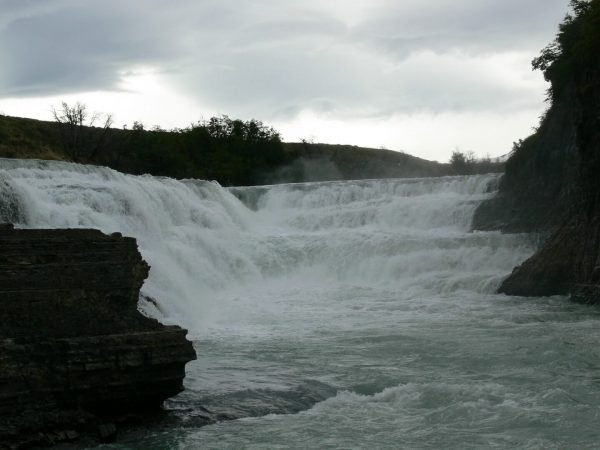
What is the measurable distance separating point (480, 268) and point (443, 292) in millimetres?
2070

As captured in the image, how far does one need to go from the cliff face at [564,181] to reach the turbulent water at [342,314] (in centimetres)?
93

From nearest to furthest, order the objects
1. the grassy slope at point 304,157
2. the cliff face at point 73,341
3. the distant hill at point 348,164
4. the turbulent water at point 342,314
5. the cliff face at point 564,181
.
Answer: the cliff face at point 73,341 → the turbulent water at point 342,314 → the cliff face at point 564,181 → the grassy slope at point 304,157 → the distant hill at point 348,164

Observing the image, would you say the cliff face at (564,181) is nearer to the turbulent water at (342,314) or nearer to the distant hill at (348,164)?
the turbulent water at (342,314)

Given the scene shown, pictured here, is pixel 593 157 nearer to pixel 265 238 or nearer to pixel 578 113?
pixel 578 113

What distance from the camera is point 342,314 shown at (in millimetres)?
20141

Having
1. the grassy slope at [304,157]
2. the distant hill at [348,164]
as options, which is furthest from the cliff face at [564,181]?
the distant hill at [348,164]

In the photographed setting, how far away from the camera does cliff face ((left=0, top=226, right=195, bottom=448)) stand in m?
7.90

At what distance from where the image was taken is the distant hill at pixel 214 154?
53375 millimetres

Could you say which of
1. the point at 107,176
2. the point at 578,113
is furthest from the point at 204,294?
the point at 578,113

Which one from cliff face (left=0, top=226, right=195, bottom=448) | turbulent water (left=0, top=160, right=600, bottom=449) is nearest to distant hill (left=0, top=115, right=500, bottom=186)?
turbulent water (left=0, top=160, right=600, bottom=449)

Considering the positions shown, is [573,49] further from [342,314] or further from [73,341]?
[73,341]

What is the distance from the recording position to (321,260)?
28.5 meters

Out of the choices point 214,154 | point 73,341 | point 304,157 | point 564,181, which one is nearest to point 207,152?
point 214,154

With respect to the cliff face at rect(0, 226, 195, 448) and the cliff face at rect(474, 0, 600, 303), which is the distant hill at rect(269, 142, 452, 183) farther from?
the cliff face at rect(0, 226, 195, 448)
